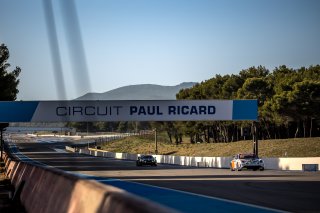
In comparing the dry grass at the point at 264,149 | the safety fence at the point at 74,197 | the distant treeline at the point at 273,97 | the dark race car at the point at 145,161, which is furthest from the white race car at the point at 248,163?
the safety fence at the point at 74,197

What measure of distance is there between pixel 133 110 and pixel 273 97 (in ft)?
110

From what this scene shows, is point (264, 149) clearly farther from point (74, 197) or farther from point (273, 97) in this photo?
point (74, 197)

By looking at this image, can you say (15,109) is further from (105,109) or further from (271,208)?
(271,208)

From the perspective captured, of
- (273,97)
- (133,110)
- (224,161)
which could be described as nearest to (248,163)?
(133,110)

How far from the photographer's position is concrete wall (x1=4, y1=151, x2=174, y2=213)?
5816 mm

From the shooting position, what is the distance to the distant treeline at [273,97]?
256 ft

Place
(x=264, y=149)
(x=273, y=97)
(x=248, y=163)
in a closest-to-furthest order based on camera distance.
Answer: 1. (x=248, y=163)
2. (x=264, y=149)
3. (x=273, y=97)

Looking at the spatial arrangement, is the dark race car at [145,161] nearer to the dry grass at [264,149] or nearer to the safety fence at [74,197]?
the dry grass at [264,149]

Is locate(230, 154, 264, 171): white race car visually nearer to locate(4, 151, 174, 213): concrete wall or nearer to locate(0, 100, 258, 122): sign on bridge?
locate(0, 100, 258, 122): sign on bridge

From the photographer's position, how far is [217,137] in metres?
124

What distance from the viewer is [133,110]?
53.1 meters

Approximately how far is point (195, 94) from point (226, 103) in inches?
2372

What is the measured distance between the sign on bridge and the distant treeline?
357 centimetres

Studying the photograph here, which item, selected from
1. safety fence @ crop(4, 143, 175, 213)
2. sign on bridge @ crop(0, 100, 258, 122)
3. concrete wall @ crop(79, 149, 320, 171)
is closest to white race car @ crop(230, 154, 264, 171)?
concrete wall @ crop(79, 149, 320, 171)
